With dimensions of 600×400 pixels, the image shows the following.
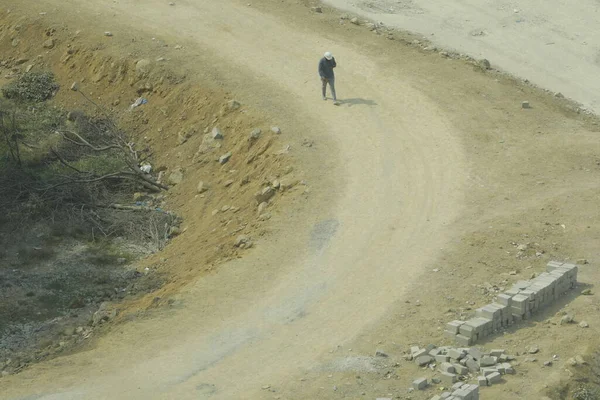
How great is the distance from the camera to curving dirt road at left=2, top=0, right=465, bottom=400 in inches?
600

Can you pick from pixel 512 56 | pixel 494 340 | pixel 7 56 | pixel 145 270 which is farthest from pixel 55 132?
pixel 494 340

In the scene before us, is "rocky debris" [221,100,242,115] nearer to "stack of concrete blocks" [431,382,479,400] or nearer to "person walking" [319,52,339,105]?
"person walking" [319,52,339,105]

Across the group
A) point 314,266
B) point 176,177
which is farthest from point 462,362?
point 176,177

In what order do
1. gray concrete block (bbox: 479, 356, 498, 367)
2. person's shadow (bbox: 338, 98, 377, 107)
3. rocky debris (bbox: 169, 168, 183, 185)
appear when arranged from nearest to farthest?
gray concrete block (bbox: 479, 356, 498, 367) < rocky debris (bbox: 169, 168, 183, 185) < person's shadow (bbox: 338, 98, 377, 107)

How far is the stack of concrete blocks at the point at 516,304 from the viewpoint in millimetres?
15406

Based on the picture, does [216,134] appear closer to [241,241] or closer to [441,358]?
[241,241]

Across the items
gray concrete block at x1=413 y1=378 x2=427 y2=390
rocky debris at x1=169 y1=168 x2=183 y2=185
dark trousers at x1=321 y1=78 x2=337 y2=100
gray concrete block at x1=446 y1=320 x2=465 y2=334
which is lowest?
rocky debris at x1=169 y1=168 x2=183 y2=185

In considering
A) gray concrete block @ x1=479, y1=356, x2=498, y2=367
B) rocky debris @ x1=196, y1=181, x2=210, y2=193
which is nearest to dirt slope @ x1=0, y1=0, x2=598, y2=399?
gray concrete block @ x1=479, y1=356, x2=498, y2=367

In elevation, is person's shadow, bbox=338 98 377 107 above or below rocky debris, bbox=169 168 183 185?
above

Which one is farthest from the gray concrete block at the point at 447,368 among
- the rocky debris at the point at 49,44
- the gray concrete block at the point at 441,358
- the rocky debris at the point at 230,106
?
Answer: the rocky debris at the point at 49,44

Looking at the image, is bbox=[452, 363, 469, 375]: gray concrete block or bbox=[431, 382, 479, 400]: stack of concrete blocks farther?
bbox=[452, 363, 469, 375]: gray concrete block

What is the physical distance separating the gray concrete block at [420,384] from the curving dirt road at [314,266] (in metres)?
1.66

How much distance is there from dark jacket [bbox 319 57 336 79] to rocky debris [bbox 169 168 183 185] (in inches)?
151

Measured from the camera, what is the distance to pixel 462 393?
13.6m
